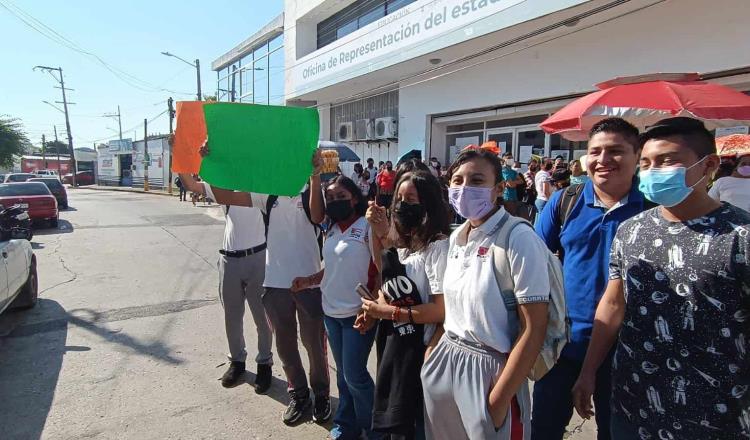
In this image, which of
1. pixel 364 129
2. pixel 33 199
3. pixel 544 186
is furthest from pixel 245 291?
pixel 364 129


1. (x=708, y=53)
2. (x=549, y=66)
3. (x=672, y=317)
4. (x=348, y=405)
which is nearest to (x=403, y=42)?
(x=549, y=66)

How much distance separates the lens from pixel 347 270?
2.71 meters

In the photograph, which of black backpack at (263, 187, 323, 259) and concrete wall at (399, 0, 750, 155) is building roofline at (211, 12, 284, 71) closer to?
concrete wall at (399, 0, 750, 155)

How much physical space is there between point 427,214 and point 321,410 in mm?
1838

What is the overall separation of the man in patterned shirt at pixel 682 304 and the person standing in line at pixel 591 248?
12.2 inches

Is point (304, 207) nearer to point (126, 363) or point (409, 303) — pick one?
point (409, 303)

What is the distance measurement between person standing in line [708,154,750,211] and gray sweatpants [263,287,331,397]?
4249mm

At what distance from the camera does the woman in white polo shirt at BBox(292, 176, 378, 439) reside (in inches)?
106

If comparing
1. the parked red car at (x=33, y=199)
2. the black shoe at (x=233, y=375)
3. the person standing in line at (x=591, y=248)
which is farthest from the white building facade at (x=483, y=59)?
the parked red car at (x=33, y=199)

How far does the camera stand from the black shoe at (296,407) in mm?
3211

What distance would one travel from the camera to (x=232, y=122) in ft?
9.09

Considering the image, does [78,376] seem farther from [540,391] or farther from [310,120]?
[540,391]

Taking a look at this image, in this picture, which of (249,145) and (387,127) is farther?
(387,127)

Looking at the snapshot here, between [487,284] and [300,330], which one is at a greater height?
[487,284]
